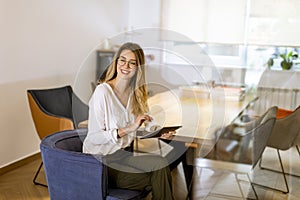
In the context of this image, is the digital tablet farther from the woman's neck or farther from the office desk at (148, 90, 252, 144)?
the woman's neck

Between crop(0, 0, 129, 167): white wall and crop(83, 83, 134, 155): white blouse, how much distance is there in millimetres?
1690

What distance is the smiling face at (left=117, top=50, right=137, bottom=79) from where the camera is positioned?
2.09 meters

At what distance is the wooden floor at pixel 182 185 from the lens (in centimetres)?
313

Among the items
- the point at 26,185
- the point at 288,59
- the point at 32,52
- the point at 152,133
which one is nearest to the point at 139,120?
the point at 152,133

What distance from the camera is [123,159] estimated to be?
7.35ft

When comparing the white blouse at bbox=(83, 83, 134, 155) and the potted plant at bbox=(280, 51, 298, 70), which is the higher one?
the potted plant at bbox=(280, 51, 298, 70)

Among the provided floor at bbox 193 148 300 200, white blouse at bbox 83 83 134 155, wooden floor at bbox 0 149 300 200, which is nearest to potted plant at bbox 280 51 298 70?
floor at bbox 193 148 300 200


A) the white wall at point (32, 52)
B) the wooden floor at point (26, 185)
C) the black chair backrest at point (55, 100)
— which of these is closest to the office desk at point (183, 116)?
the wooden floor at point (26, 185)

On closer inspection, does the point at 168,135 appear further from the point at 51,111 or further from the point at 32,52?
the point at 32,52

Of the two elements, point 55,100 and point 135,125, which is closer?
point 135,125

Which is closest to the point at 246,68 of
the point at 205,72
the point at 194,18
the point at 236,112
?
the point at 205,72

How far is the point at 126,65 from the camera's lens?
6.86 ft

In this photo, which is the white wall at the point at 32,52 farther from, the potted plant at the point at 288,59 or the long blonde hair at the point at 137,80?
the potted plant at the point at 288,59

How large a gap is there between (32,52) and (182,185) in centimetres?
195
